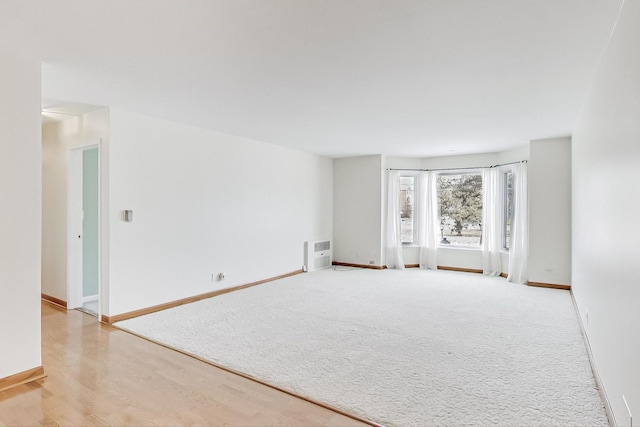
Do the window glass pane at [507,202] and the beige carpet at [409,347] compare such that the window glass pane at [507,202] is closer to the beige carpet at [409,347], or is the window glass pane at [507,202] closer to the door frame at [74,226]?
the beige carpet at [409,347]

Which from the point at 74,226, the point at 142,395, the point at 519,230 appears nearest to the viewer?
the point at 142,395

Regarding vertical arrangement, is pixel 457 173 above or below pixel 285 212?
above

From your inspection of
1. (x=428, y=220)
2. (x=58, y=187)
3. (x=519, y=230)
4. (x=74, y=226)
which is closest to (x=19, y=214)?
(x=74, y=226)

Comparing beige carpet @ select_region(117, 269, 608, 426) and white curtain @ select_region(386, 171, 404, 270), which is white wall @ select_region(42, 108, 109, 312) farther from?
white curtain @ select_region(386, 171, 404, 270)

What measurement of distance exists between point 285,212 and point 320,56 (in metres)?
4.11

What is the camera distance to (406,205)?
7.65 meters

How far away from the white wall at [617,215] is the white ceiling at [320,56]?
0.98 ft

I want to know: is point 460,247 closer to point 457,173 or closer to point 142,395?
point 457,173

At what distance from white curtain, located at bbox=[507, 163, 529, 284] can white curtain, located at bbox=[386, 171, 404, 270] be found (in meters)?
2.05

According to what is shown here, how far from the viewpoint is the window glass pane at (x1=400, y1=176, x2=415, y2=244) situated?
7.63 m

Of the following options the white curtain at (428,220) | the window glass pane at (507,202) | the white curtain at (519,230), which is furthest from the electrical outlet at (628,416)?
the white curtain at (428,220)

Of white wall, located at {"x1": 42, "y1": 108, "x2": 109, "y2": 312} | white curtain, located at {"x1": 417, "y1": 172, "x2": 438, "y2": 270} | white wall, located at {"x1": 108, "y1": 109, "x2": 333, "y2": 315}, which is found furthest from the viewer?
white curtain, located at {"x1": 417, "y1": 172, "x2": 438, "y2": 270}

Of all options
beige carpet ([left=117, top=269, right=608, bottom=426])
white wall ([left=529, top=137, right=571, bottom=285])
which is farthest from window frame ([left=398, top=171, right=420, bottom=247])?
white wall ([left=529, top=137, right=571, bottom=285])

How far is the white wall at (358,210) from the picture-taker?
7273mm
